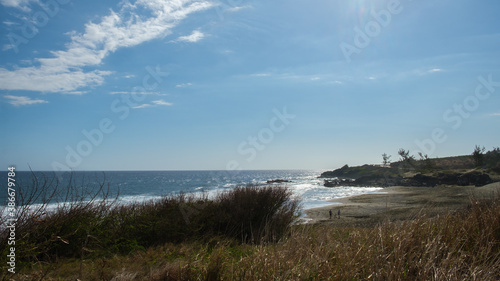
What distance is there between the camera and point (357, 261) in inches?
175

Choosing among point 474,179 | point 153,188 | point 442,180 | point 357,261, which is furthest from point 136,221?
point 442,180

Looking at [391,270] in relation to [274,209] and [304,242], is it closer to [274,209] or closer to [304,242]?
[304,242]

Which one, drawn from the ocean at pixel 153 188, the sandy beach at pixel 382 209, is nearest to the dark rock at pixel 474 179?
the ocean at pixel 153 188

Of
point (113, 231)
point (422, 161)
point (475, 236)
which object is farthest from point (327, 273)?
point (422, 161)

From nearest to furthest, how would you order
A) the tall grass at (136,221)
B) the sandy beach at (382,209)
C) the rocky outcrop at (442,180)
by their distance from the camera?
the tall grass at (136,221) < the sandy beach at (382,209) < the rocky outcrop at (442,180)

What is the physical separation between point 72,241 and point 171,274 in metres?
4.19

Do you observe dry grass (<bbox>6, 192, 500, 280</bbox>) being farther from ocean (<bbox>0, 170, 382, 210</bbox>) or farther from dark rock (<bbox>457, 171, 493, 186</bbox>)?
dark rock (<bbox>457, 171, 493, 186</bbox>)

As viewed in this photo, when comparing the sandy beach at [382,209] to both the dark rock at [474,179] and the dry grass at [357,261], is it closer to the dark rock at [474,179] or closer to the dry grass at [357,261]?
the dry grass at [357,261]

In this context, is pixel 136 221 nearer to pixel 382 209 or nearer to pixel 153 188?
pixel 382 209

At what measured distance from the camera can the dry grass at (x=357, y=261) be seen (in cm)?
398

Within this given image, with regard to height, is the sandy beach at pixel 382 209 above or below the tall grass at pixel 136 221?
below

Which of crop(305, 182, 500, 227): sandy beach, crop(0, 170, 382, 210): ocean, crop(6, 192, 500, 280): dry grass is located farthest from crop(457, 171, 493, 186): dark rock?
crop(6, 192, 500, 280): dry grass

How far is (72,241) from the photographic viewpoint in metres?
7.46

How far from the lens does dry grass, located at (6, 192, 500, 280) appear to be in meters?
3.98
